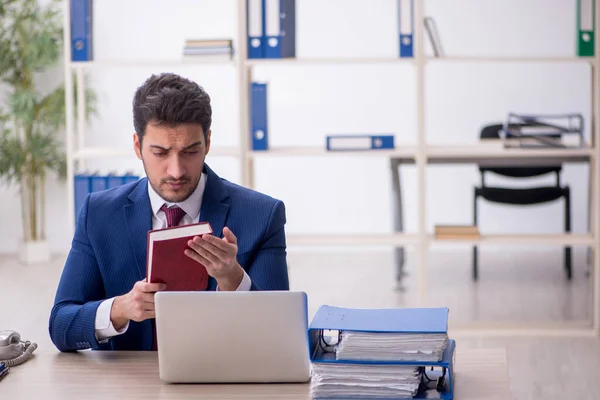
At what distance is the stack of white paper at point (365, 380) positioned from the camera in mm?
1765

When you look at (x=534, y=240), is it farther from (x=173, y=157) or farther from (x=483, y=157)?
(x=173, y=157)

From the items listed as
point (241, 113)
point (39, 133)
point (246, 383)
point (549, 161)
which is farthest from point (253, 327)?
point (39, 133)

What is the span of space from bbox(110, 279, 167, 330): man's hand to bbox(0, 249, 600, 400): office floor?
202 centimetres

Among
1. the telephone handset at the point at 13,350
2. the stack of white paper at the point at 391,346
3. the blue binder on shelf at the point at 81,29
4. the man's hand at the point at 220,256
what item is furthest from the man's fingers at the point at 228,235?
the blue binder on shelf at the point at 81,29

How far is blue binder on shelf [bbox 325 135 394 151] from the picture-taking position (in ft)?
14.6

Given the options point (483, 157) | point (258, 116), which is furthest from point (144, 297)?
point (483, 157)

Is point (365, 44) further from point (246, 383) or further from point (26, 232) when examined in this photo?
point (246, 383)

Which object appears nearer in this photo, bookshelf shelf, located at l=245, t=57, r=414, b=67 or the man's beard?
the man's beard

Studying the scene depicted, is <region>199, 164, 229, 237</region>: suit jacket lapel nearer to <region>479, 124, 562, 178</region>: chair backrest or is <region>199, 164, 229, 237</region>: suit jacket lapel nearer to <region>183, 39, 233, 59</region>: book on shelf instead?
<region>183, 39, 233, 59</region>: book on shelf

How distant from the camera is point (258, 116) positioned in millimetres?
4426

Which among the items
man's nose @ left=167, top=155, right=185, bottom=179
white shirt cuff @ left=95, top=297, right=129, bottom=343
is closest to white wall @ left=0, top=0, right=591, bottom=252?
man's nose @ left=167, top=155, right=185, bottom=179

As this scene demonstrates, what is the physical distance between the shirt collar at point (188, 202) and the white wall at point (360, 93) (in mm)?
4079

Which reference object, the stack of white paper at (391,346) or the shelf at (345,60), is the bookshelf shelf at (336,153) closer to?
the shelf at (345,60)

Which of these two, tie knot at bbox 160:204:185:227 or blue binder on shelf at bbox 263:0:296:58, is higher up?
blue binder on shelf at bbox 263:0:296:58
